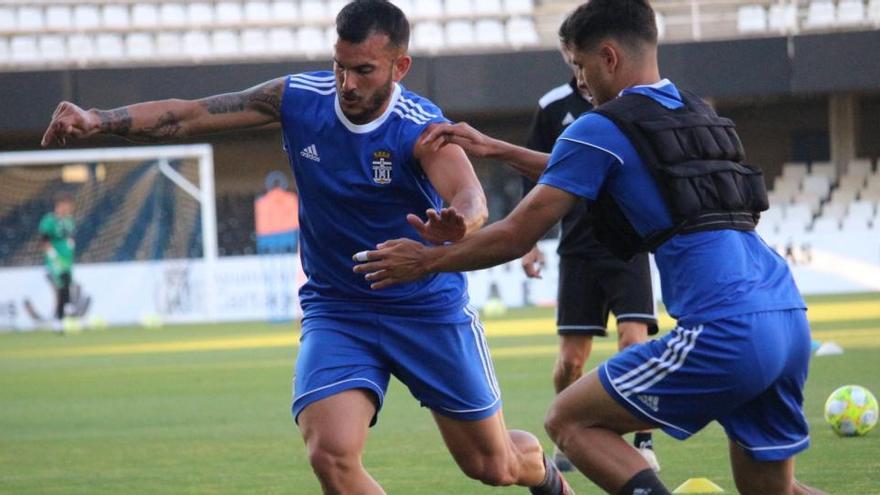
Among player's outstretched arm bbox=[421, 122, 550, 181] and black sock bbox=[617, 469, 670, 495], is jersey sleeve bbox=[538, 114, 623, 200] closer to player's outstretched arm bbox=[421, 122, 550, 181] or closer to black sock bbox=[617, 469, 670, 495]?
player's outstretched arm bbox=[421, 122, 550, 181]

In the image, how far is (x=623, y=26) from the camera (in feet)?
16.5

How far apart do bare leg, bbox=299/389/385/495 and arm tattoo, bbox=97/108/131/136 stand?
1.31 meters

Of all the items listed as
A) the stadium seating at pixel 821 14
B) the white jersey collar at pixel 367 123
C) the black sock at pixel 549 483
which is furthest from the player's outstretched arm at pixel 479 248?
the stadium seating at pixel 821 14

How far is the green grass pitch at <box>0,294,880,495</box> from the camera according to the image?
27.1 feet

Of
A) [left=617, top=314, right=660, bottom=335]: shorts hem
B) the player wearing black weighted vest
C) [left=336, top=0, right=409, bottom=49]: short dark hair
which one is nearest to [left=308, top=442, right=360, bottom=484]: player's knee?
[left=336, top=0, right=409, bottom=49]: short dark hair

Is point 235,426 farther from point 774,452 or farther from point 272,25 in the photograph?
point 272,25

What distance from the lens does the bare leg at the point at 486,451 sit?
6016 millimetres

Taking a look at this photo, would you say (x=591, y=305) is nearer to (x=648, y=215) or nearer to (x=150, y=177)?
(x=648, y=215)

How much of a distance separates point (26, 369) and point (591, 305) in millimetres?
11588

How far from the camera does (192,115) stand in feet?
19.5

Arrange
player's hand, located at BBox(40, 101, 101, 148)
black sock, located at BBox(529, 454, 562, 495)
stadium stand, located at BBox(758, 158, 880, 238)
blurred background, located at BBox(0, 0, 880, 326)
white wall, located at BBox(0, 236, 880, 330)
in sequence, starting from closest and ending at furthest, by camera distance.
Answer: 1. player's hand, located at BBox(40, 101, 101, 148)
2. black sock, located at BBox(529, 454, 562, 495)
3. white wall, located at BBox(0, 236, 880, 330)
4. blurred background, located at BBox(0, 0, 880, 326)
5. stadium stand, located at BBox(758, 158, 880, 238)

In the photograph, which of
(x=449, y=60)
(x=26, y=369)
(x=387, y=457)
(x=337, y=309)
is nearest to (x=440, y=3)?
(x=449, y=60)

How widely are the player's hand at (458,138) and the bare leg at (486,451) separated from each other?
1.11m

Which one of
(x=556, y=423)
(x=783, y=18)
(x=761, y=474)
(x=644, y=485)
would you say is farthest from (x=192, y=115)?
(x=783, y=18)
